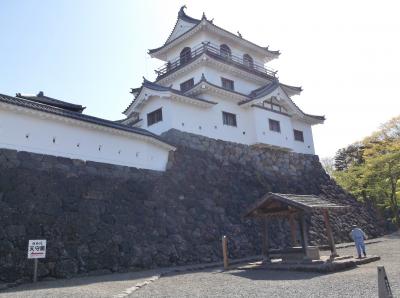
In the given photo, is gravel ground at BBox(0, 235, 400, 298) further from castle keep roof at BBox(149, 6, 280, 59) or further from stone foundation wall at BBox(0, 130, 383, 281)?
castle keep roof at BBox(149, 6, 280, 59)

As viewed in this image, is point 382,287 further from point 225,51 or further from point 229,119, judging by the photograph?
point 225,51

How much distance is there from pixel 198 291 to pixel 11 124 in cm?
784

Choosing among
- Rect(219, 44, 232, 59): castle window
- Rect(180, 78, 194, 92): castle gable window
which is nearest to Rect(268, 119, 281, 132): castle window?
Rect(219, 44, 232, 59): castle window

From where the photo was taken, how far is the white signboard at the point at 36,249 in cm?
863

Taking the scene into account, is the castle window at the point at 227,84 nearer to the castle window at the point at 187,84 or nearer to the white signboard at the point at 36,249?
the castle window at the point at 187,84

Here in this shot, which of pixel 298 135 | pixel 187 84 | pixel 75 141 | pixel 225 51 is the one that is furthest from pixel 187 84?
pixel 75 141

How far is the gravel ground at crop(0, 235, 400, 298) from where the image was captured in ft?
21.4

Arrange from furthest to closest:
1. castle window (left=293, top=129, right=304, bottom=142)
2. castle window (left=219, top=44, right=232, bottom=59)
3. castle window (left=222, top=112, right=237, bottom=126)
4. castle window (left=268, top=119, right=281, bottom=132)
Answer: castle window (left=293, top=129, right=304, bottom=142), castle window (left=219, top=44, right=232, bottom=59), castle window (left=268, top=119, right=281, bottom=132), castle window (left=222, top=112, right=237, bottom=126)

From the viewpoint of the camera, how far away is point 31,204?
1028 centimetres

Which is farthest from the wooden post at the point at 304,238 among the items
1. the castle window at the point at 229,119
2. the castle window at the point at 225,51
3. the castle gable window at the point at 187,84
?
the castle window at the point at 225,51

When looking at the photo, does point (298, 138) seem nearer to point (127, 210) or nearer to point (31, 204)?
point (127, 210)

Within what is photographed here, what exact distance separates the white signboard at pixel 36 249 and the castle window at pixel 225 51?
15.9 metres

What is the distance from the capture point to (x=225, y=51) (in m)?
22.2

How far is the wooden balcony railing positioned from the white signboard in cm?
1358
